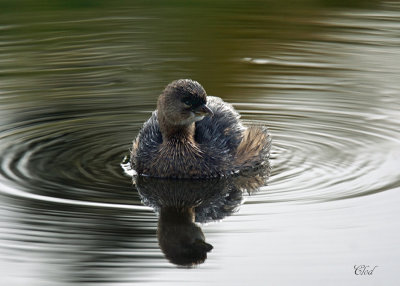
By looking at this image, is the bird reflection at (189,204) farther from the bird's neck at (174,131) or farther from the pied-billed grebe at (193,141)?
the bird's neck at (174,131)

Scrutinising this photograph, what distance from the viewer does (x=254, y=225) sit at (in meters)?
7.52

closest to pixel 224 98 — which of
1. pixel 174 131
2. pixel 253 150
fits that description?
pixel 253 150

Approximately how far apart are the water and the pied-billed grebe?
0.33m

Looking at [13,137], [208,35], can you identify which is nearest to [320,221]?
[13,137]

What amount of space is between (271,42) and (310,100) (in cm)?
316

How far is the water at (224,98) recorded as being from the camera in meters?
6.86

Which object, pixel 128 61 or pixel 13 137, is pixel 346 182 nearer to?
pixel 13 137

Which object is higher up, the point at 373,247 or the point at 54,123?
the point at 373,247

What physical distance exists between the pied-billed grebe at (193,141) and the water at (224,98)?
328 mm

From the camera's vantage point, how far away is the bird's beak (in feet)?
30.8
